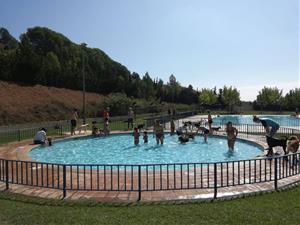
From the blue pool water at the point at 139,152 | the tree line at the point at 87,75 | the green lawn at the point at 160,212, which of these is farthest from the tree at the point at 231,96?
the green lawn at the point at 160,212

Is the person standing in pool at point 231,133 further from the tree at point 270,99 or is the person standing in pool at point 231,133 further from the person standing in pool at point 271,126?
the tree at point 270,99

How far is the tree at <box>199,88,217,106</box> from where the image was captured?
250ft

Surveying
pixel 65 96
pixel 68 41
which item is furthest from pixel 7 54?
pixel 68 41

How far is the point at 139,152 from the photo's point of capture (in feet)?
61.3

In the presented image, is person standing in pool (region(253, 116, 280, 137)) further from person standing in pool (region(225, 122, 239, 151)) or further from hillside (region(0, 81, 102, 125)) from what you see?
hillside (region(0, 81, 102, 125))

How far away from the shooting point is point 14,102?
129ft

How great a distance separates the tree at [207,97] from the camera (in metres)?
76.3

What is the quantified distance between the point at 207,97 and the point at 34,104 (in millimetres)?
44237

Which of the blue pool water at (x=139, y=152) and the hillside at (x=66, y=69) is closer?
the blue pool water at (x=139, y=152)

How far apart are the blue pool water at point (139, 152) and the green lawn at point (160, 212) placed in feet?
26.6

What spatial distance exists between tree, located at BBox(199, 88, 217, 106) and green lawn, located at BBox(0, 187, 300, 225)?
68739mm

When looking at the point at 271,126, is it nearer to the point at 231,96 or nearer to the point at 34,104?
the point at 34,104

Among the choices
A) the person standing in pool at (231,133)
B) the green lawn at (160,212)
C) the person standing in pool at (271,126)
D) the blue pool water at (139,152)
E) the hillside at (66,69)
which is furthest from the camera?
the hillside at (66,69)

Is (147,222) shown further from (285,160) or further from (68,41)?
(68,41)
